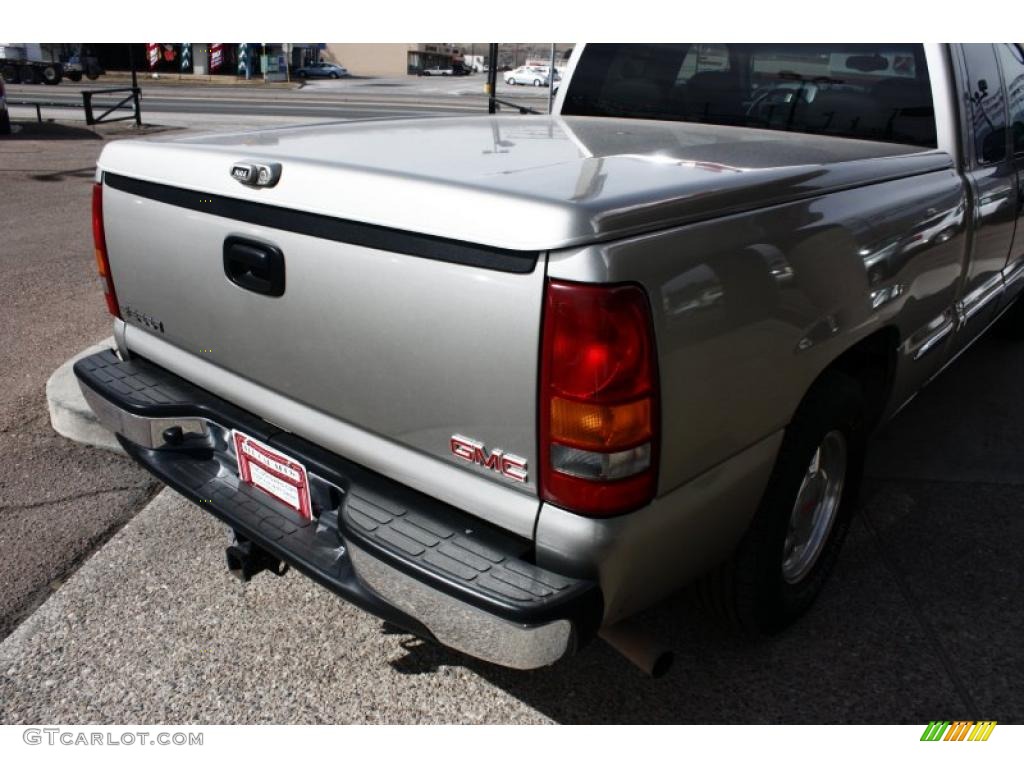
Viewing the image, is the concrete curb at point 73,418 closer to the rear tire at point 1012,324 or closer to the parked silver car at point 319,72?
the rear tire at point 1012,324

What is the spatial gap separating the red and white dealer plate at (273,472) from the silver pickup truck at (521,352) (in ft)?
0.04

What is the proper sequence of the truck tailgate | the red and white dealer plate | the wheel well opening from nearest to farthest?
the truck tailgate < the red and white dealer plate < the wheel well opening

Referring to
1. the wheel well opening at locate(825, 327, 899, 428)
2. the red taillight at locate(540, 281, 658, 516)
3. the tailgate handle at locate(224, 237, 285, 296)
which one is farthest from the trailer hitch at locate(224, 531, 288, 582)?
the wheel well opening at locate(825, 327, 899, 428)

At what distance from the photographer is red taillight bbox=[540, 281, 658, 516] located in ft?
5.38

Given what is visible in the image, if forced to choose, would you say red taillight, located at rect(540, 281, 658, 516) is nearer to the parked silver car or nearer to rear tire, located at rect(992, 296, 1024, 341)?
rear tire, located at rect(992, 296, 1024, 341)

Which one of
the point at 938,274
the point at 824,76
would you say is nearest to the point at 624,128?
the point at 824,76

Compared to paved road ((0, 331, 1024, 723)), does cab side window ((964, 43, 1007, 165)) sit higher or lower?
higher

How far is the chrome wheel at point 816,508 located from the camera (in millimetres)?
2596

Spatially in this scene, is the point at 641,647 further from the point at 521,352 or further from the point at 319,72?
the point at 319,72

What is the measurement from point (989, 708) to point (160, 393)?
2.55m

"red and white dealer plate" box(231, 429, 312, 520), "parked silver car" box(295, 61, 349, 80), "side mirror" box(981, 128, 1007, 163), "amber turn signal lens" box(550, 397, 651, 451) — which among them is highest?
"parked silver car" box(295, 61, 349, 80)

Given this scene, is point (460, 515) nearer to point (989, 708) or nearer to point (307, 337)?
point (307, 337)

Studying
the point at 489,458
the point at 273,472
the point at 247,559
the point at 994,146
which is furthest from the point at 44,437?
the point at 994,146

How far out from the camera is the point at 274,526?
223 cm
